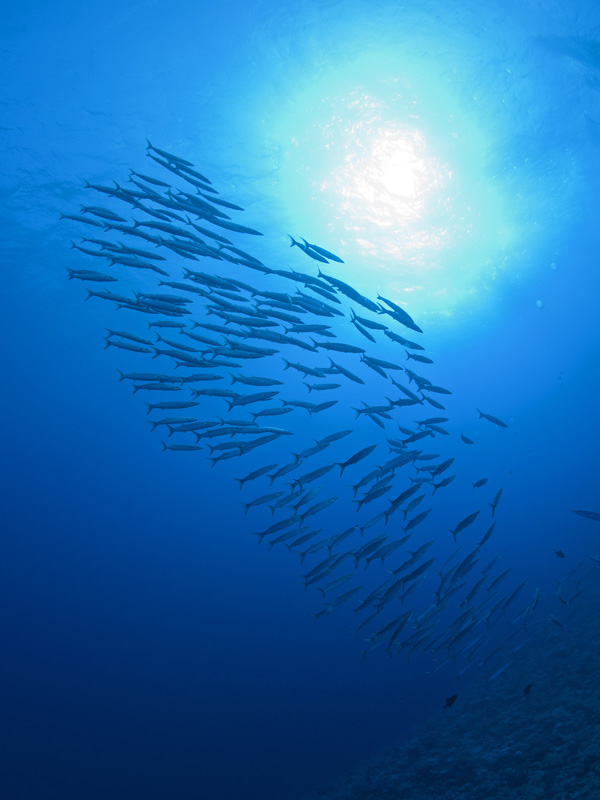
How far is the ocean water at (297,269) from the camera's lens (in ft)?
35.7

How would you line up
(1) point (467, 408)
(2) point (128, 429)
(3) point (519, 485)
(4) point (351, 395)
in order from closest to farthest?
(4) point (351, 395) < (1) point (467, 408) < (2) point (128, 429) < (3) point (519, 485)

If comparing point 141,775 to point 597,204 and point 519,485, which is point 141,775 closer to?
point 597,204

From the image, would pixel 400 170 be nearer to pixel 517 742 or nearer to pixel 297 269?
pixel 297 269

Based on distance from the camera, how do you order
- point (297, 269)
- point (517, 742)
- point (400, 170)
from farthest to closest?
point (297, 269) < point (400, 170) < point (517, 742)

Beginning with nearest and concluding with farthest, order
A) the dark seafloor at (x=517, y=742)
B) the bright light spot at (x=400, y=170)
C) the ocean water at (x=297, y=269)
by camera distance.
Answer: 1. the dark seafloor at (x=517, y=742)
2. the ocean water at (x=297, y=269)
3. the bright light spot at (x=400, y=170)

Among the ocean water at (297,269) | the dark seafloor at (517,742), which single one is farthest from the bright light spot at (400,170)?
the dark seafloor at (517,742)

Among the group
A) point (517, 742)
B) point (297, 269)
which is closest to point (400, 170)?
point (297, 269)

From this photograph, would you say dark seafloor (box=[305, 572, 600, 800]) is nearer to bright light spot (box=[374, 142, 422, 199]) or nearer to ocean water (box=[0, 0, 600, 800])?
ocean water (box=[0, 0, 600, 800])

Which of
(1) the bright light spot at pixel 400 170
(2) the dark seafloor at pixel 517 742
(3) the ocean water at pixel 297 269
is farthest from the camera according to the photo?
(1) the bright light spot at pixel 400 170

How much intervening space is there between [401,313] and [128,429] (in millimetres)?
44391

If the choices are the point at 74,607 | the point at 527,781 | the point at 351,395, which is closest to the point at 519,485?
the point at 351,395

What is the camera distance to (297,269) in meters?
18.1

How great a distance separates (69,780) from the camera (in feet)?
68.3

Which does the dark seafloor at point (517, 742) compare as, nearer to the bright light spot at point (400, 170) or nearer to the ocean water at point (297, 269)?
the ocean water at point (297, 269)
